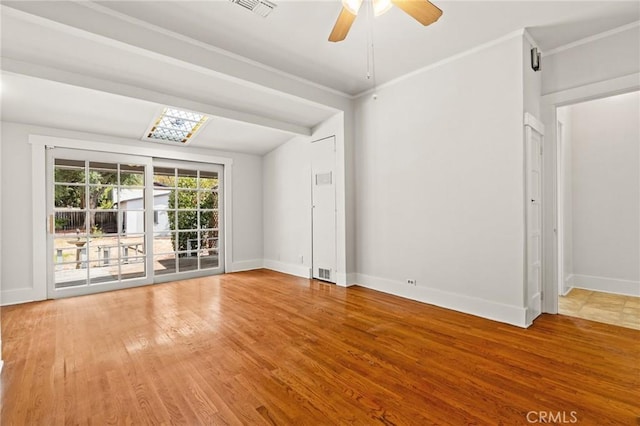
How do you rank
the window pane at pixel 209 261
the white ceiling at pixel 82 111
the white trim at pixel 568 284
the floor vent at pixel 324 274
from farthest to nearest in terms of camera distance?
the window pane at pixel 209 261 → the floor vent at pixel 324 274 → the white trim at pixel 568 284 → the white ceiling at pixel 82 111

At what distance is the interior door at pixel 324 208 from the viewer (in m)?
4.94

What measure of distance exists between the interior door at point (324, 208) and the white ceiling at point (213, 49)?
889 mm

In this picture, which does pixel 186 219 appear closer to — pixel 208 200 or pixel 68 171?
pixel 208 200

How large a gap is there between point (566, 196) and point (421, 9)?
3.92 metres

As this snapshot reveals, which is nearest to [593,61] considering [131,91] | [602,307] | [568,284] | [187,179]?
[602,307]

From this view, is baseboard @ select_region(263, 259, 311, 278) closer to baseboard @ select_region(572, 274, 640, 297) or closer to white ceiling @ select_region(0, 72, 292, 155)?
white ceiling @ select_region(0, 72, 292, 155)

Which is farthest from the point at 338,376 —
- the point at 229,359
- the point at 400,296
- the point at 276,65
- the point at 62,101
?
the point at 62,101

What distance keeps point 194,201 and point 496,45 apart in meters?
5.20

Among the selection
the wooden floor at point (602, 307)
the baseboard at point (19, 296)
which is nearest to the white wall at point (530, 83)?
the wooden floor at point (602, 307)

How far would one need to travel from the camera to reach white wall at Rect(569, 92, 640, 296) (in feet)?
13.3

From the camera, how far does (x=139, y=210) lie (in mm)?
4996

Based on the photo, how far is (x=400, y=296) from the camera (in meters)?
4.11

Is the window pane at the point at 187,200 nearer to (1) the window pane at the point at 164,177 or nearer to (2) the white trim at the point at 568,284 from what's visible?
(1) the window pane at the point at 164,177

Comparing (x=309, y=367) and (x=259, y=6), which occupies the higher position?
(x=259, y=6)
